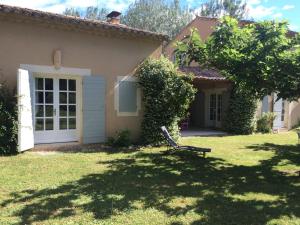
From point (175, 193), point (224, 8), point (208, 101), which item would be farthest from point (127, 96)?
point (224, 8)

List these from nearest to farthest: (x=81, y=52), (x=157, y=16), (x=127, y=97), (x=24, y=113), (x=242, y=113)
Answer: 1. (x=24, y=113)
2. (x=81, y=52)
3. (x=127, y=97)
4. (x=242, y=113)
5. (x=157, y=16)

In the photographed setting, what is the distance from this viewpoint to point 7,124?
328 inches

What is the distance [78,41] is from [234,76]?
195 inches

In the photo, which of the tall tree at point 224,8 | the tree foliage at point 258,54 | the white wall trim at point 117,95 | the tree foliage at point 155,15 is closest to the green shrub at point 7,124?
the white wall trim at point 117,95

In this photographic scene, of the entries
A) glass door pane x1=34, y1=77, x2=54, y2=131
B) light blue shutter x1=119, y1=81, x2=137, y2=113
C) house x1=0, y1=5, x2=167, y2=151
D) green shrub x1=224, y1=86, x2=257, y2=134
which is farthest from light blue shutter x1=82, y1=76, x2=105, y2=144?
green shrub x1=224, y1=86, x2=257, y2=134

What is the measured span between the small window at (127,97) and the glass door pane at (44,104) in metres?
2.13

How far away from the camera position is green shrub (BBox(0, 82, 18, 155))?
826 cm

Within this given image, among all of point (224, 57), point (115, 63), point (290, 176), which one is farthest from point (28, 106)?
point (290, 176)

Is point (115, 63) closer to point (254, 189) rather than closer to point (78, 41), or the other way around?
point (78, 41)

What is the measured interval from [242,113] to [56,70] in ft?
30.9

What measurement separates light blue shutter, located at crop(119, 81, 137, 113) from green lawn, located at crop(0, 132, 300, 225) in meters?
1.94

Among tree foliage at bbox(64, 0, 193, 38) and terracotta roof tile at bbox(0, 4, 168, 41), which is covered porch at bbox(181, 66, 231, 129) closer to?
terracotta roof tile at bbox(0, 4, 168, 41)

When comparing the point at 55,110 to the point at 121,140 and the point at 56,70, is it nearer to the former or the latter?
the point at 56,70

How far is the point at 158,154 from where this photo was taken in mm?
9312
